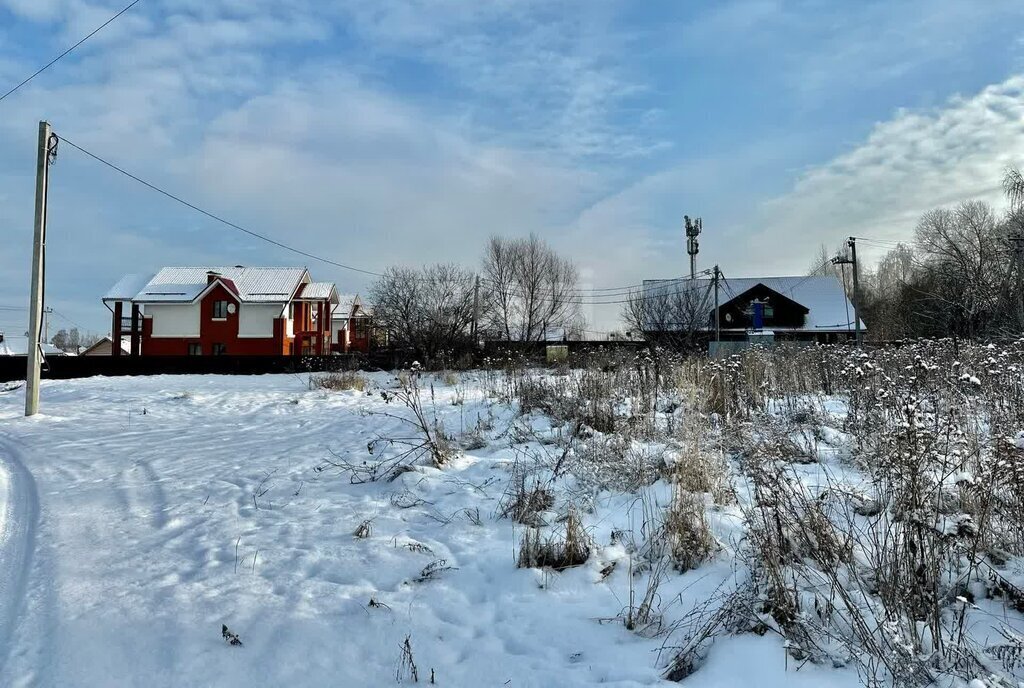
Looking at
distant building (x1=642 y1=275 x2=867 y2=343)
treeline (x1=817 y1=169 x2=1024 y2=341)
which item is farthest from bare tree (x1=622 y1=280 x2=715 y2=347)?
treeline (x1=817 y1=169 x2=1024 y2=341)

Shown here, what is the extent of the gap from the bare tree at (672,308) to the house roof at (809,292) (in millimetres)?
192

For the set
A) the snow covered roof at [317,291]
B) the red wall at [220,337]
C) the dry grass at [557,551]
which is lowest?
the dry grass at [557,551]

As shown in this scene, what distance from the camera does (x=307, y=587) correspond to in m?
3.04

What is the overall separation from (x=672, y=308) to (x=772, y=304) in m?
8.76

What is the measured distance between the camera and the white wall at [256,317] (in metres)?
33.9

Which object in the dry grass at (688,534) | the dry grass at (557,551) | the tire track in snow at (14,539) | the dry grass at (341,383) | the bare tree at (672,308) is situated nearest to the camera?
the tire track in snow at (14,539)

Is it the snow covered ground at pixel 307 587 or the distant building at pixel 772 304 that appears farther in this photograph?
the distant building at pixel 772 304

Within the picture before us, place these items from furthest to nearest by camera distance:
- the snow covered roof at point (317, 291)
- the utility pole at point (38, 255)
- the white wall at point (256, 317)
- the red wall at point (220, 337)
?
the snow covered roof at point (317, 291) → the white wall at point (256, 317) → the red wall at point (220, 337) → the utility pole at point (38, 255)

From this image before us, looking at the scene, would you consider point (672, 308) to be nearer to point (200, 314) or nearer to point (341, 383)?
point (341, 383)

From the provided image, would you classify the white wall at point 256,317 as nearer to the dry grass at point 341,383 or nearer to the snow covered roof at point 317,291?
the snow covered roof at point 317,291

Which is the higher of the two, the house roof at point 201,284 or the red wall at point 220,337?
the house roof at point 201,284

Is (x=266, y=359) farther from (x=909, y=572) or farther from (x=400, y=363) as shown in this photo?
(x=909, y=572)

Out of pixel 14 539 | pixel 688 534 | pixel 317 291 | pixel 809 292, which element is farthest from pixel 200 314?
pixel 809 292

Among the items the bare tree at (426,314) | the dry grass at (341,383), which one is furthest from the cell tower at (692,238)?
the dry grass at (341,383)
